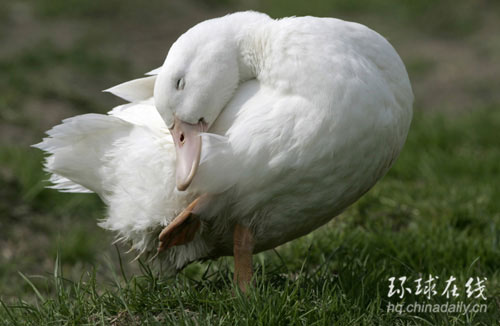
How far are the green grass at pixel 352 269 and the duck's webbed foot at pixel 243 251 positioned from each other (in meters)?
0.08

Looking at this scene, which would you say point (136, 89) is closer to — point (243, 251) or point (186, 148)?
point (186, 148)

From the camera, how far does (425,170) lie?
6.03 metres

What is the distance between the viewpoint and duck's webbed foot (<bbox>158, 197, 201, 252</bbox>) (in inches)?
124

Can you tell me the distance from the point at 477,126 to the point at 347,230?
3270 millimetres

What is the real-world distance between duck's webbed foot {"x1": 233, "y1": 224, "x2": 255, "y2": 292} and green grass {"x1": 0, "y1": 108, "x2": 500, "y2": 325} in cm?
8

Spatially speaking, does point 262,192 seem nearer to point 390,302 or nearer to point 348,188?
point 348,188

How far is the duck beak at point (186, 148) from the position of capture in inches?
119

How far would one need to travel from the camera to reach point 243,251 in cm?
328

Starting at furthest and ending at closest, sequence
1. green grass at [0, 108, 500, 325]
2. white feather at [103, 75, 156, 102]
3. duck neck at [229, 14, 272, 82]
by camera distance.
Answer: white feather at [103, 75, 156, 102]
duck neck at [229, 14, 272, 82]
green grass at [0, 108, 500, 325]

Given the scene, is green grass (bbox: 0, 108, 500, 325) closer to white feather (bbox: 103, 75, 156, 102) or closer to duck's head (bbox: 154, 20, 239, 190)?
duck's head (bbox: 154, 20, 239, 190)

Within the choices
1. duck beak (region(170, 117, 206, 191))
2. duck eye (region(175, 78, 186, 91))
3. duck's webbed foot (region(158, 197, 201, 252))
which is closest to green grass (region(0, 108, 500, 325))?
duck's webbed foot (region(158, 197, 201, 252))

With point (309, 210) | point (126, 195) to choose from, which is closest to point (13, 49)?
point (126, 195)

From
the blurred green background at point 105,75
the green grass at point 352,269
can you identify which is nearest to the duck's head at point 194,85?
the green grass at point 352,269

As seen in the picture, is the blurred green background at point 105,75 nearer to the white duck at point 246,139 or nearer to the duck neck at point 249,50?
the white duck at point 246,139
